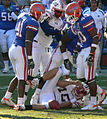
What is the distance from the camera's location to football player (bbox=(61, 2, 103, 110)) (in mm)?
7125

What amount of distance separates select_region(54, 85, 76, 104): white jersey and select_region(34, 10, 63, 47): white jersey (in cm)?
104

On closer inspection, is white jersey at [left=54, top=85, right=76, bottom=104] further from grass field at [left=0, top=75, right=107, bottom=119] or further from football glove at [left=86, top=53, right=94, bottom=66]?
football glove at [left=86, top=53, right=94, bottom=66]

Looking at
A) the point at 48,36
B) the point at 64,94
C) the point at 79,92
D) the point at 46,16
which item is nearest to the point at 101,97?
the point at 79,92

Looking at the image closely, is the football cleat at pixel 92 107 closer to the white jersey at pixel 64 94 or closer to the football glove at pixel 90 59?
the white jersey at pixel 64 94

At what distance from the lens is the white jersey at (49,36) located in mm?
7795

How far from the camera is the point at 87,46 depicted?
7309 millimetres

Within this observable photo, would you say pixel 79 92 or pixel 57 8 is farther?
pixel 57 8

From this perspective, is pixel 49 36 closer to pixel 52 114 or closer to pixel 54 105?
pixel 54 105

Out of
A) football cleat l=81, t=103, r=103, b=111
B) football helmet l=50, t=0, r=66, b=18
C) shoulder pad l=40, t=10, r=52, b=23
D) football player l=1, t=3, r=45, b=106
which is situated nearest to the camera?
football player l=1, t=3, r=45, b=106

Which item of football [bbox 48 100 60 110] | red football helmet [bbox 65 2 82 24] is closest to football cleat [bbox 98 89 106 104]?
football [bbox 48 100 60 110]

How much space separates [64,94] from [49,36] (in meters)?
1.27

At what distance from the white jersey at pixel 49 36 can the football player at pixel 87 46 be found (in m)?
0.47

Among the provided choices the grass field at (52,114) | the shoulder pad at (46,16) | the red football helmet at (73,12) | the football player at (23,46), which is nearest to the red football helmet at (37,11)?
the football player at (23,46)

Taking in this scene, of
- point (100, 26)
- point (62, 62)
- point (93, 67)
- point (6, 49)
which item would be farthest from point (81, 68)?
point (6, 49)
